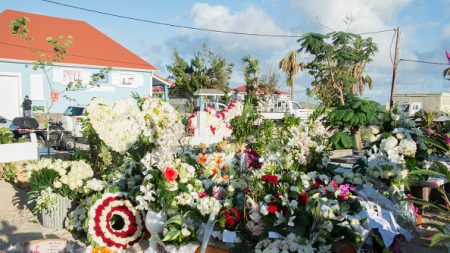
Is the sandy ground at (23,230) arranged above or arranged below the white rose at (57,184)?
below

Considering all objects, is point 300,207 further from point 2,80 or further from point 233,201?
point 2,80

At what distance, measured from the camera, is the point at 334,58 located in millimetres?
16781

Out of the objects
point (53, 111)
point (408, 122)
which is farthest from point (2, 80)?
point (408, 122)

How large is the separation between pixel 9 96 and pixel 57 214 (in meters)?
16.9

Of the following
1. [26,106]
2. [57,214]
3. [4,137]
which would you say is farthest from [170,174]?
[26,106]

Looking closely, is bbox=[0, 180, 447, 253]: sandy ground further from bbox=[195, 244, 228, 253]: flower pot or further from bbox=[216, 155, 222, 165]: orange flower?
bbox=[216, 155, 222, 165]: orange flower

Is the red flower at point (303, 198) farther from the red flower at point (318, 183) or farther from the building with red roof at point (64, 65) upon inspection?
the building with red roof at point (64, 65)

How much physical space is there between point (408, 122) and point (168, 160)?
9.86 feet

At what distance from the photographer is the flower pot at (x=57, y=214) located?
488 cm

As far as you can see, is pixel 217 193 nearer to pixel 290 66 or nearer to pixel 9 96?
pixel 9 96

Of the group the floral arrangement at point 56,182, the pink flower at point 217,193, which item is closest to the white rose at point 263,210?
the pink flower at point 217,193

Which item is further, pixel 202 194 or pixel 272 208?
pixel 202 194

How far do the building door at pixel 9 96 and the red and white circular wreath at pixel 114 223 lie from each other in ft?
57.6

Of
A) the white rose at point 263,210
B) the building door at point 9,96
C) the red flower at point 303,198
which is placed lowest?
the white rose at point 263,210
